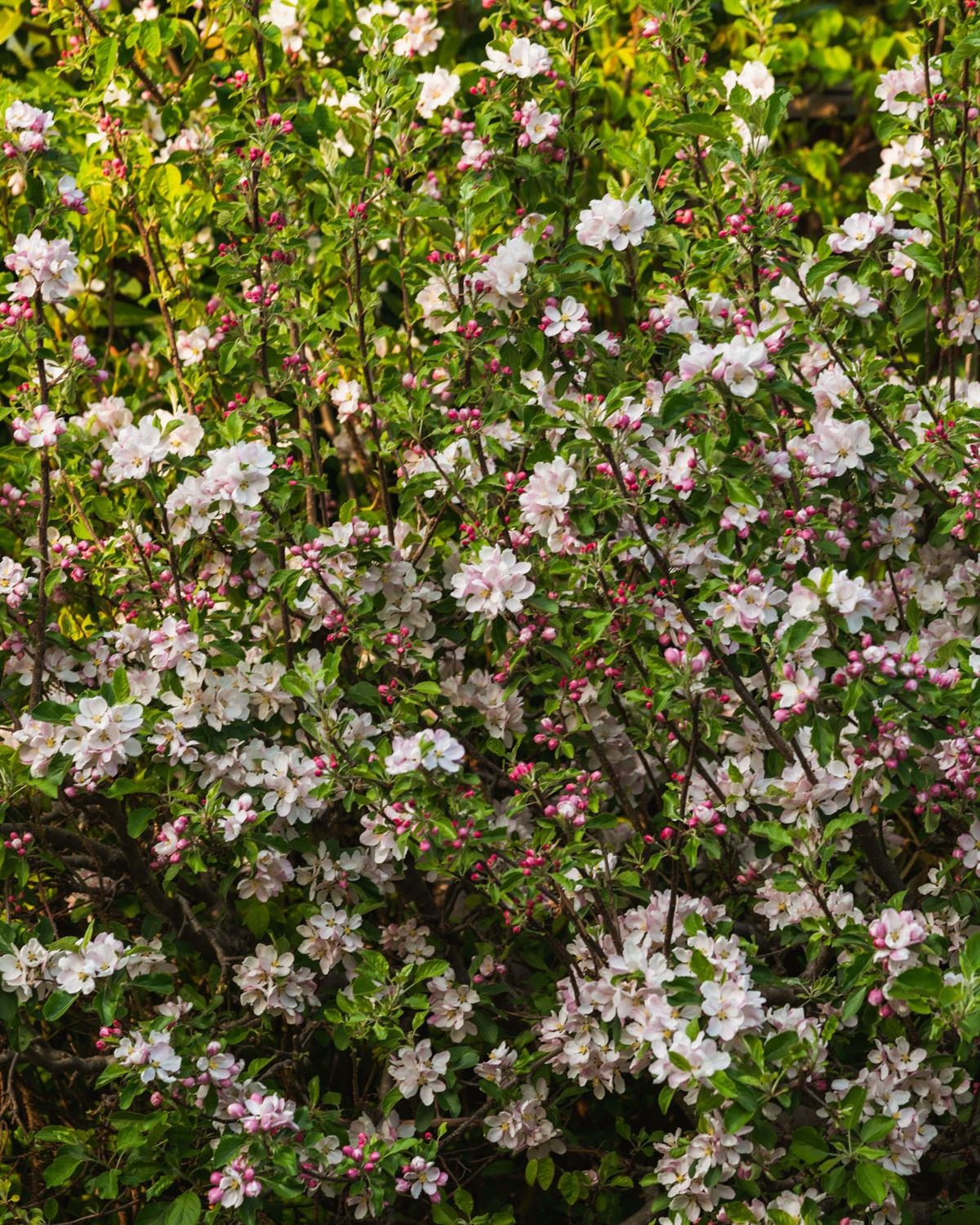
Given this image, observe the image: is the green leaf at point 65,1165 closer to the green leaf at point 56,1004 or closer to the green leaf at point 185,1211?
the green leaf at point 185,1211

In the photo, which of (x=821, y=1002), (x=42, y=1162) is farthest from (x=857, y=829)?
(x=42, y=1162)

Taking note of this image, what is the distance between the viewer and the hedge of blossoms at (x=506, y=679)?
8.84ft

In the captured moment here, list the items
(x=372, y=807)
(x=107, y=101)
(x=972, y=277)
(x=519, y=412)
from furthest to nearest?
(x=107, y=101) → (x=972, y=277) → (x=519, y=412) → (x=372, y=807)

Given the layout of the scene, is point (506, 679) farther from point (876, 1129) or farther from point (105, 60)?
point (105, 60)

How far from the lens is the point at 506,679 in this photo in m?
3.09

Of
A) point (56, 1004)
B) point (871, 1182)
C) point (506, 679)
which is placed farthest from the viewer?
point (506, 679)

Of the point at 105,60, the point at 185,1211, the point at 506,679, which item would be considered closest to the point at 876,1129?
the point at 506,679

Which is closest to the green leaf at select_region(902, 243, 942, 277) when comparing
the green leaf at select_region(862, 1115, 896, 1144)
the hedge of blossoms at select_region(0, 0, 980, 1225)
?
the hedge of blossoms at select_region(0, 0, 980, 1225)

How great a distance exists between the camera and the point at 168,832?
9.25ft

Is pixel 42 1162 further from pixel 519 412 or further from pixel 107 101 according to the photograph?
pixel 107 101

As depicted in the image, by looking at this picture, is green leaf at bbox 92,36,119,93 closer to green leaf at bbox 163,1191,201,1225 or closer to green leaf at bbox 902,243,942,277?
green leaf at bbox 902,243,942,277

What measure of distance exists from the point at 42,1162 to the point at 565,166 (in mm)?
2471

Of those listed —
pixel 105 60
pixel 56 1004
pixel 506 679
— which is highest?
pixel 105 60

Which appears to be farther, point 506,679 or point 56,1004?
point 506,679
